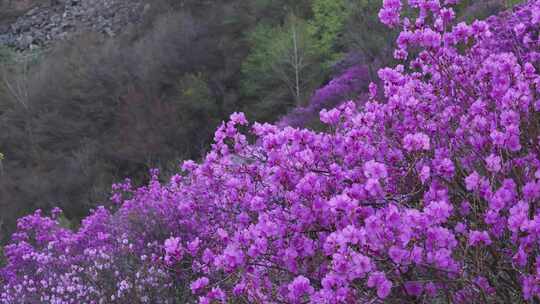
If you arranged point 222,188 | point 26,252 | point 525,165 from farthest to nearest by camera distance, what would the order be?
point 26,252
point 222,188
point 525,165

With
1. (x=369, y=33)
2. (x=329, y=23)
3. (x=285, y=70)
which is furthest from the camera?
(x=329, y=23)

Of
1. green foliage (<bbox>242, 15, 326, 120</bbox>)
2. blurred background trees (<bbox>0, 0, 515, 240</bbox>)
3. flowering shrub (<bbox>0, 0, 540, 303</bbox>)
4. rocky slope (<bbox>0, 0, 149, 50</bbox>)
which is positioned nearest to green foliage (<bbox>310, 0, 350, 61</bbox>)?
blurred background trees (<bbox>0, 0, 515, 240</bbox>)

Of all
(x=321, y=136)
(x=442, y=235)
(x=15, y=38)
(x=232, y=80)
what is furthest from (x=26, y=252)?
(x=15, y=38)

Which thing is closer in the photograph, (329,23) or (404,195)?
(404,195)

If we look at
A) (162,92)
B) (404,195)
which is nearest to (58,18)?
(162,92)

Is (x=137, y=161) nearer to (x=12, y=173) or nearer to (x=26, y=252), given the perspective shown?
(x=12, y=173)

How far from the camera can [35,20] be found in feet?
154

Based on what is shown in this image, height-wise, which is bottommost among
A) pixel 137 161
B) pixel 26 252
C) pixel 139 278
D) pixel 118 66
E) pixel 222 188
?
pixel 137 161

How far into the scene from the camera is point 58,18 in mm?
45188

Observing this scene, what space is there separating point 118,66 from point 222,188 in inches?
978

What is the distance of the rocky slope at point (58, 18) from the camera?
41.6 m

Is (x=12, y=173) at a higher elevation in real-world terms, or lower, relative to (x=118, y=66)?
lower

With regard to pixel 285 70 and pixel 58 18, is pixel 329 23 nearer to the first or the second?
pixel 285 70

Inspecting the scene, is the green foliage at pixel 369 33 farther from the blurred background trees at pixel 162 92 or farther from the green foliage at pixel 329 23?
the green foliage at pixel 329 23
